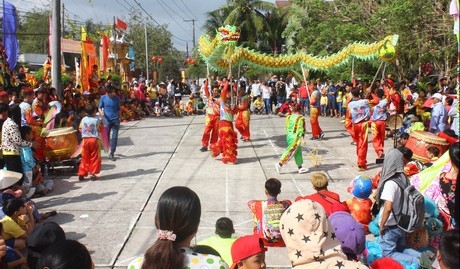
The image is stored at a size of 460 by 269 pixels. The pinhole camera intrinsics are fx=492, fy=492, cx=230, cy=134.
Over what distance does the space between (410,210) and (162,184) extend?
5.14 metres

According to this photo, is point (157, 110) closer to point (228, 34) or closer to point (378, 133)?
point (228, 34)

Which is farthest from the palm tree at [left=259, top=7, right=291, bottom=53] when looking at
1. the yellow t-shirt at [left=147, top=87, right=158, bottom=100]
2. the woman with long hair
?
the woman with long hair

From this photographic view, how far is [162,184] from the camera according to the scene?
8.95 m


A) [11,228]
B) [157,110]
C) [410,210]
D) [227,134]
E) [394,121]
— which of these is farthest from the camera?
[157,110]

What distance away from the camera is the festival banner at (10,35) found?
12930mm

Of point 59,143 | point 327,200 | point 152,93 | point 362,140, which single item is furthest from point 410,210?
point 152,93

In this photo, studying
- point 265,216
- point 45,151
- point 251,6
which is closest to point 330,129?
point 45,151

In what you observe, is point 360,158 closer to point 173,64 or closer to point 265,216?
point 265,216

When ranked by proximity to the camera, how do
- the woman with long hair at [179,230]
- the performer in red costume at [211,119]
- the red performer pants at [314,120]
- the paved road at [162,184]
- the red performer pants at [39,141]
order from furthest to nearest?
the red performer pants at [314,120] → the performer in red costume at [211,119] → the red performer pants at [39,141] → the paved road at [162,184] → the woman with long hair at [179,230]

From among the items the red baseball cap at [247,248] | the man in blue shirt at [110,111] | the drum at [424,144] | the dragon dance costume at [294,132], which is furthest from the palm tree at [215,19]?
the red baseball cap at [247,248]

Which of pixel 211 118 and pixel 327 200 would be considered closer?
pixel 327 200

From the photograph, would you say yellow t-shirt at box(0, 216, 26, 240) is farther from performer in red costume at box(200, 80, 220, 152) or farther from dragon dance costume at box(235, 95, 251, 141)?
dragon dance costume at box(235, 95, 251, 141)

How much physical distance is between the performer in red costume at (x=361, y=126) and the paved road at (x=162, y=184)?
296 millimetres

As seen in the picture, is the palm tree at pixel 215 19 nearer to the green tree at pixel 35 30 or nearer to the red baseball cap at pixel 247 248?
the green tree at pixel 35 30
